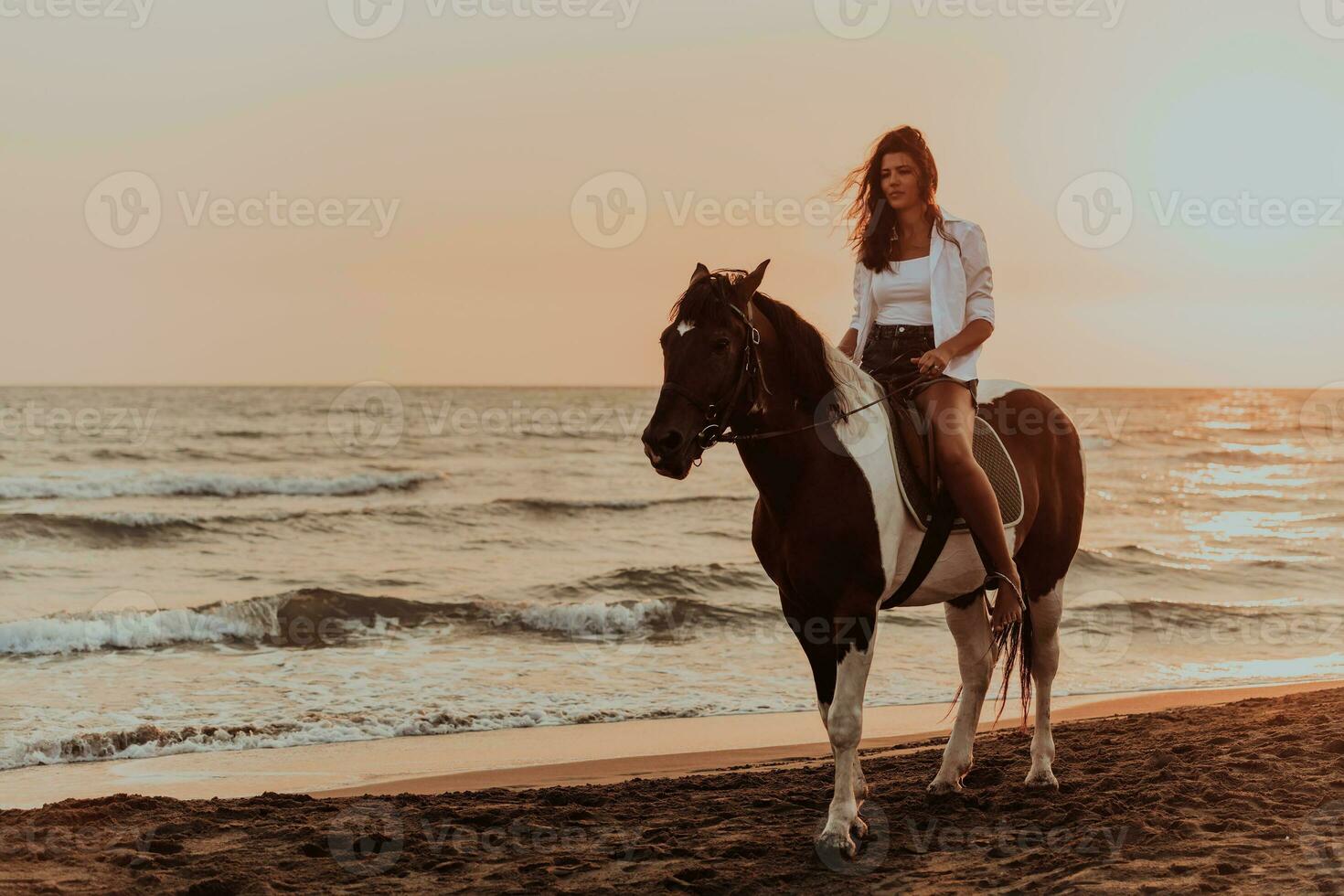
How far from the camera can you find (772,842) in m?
4.35

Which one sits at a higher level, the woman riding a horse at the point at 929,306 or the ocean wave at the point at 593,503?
the woman riding a horse at the point at 929,306

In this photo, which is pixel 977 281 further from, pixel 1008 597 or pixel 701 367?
pixel 701 367

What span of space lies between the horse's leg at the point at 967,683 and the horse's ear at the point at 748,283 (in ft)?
6.22

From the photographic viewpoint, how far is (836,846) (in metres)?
4.10

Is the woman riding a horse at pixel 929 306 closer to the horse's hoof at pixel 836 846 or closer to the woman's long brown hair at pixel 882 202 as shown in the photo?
the woman's long brown hair at pixel 882 202

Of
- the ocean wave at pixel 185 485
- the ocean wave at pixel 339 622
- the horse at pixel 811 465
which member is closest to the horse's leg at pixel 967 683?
the horse at pixel 811 465

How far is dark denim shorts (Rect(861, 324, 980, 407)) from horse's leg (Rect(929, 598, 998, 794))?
3.40ft

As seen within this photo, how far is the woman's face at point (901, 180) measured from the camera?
452 cm

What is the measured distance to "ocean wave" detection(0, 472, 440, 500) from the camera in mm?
22531

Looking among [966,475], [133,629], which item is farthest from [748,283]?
[133,629]

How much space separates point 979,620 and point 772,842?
1.40m

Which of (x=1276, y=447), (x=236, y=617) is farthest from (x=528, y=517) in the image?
(x=1276, y=447)

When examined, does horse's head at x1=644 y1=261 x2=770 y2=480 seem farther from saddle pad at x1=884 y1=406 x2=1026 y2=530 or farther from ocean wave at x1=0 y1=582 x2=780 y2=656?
ocean wave at x1=0 y1=582 x2=780 y2=656

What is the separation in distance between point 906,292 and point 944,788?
7.01ft
